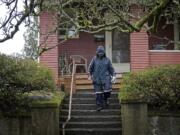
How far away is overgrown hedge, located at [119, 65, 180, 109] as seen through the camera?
15.5 m

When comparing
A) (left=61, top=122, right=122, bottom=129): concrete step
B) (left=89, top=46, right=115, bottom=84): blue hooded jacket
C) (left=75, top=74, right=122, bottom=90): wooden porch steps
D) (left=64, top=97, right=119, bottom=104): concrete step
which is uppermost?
(left=89, top=46, right=115, bottom=84): blue hooded jacket

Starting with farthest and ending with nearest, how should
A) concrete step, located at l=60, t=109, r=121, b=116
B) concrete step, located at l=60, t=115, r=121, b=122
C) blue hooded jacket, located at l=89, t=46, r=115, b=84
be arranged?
blue hooded jacket, located at l=89, t=46, r=115, b=84 → concrete step, located at l=60, t=109, r=121, b=116 → concrete step, located at l=60, t=115, r=121, b=122

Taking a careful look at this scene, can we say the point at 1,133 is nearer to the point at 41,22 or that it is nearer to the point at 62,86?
the point at 62,86

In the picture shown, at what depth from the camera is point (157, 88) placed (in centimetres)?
1555

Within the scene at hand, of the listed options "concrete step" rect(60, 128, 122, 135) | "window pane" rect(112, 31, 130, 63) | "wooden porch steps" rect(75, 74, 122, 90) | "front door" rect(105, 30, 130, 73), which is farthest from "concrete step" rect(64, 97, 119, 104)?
"window pane" rect(112, 31, 130, 63)

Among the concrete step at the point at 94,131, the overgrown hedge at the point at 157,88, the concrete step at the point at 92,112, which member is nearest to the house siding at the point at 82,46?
the concrete step at the point at 92,112

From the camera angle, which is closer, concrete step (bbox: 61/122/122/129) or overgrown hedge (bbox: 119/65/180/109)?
overgrown hedge (bbox: 119/65/180/109)

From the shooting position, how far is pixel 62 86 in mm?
20625

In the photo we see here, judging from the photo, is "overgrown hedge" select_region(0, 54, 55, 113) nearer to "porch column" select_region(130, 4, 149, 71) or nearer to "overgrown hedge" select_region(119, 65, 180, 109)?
"overgrown hedge" select_region(119, 65, 180, 109)

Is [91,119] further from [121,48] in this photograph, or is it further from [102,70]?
[121,48]

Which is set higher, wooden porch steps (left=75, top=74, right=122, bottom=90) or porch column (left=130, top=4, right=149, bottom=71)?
porch column (left=130, top=4, right=149, bottom=71)

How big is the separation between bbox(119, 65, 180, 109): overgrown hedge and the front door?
9.20 meters

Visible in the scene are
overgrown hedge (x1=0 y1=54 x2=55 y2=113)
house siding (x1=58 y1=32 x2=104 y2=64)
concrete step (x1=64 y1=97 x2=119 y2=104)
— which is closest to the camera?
overgrown hedge (x1=0 y1=54 x2=55 y2=113)

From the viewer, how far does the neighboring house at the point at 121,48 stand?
23.4m
